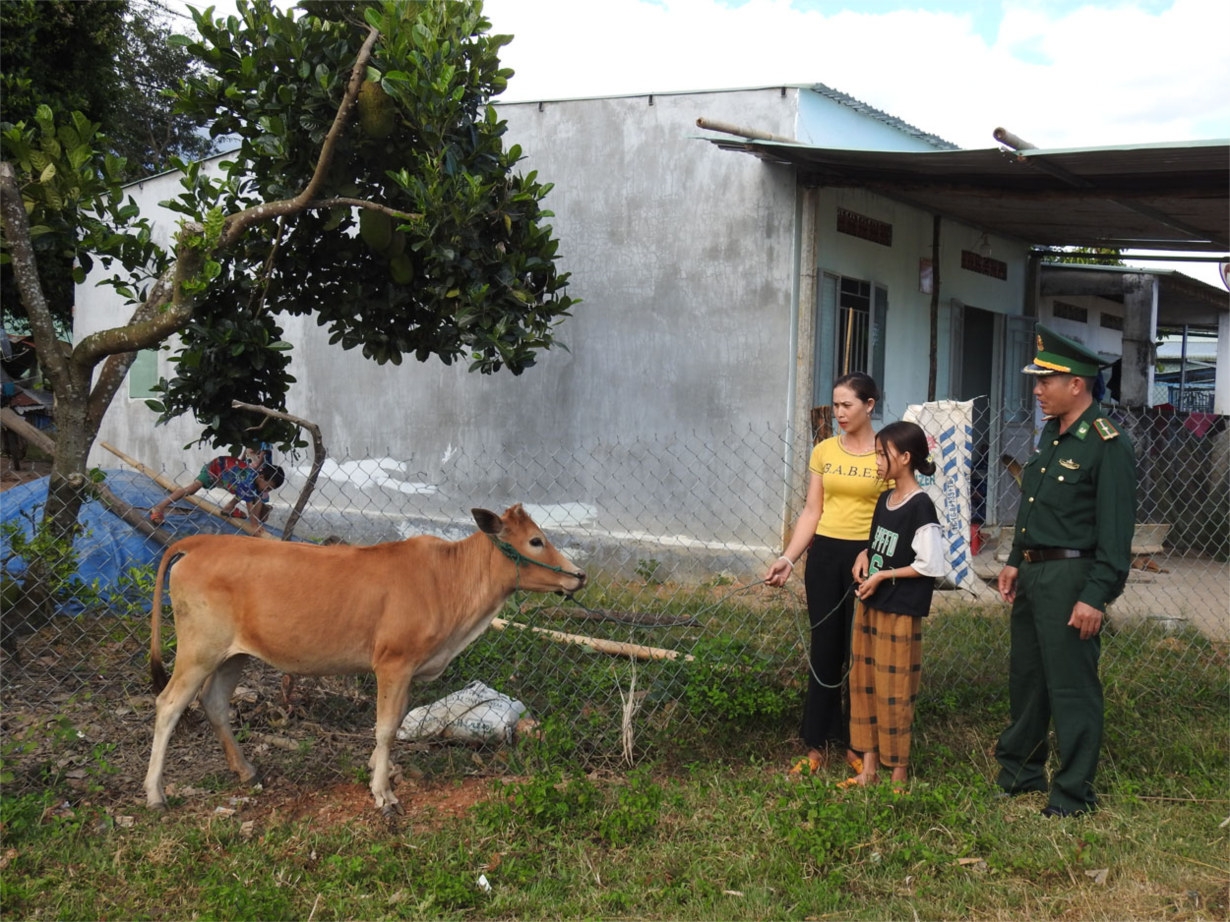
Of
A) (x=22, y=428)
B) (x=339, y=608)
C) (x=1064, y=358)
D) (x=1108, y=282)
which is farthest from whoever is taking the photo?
(x=1108, y=282)

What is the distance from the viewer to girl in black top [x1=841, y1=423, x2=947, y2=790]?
14.8ft

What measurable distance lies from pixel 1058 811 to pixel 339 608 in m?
3.02

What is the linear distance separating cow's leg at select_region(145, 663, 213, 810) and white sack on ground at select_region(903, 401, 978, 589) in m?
5.44

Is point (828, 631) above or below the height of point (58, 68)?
below

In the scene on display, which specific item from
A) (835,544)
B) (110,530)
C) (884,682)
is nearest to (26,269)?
(110,530)

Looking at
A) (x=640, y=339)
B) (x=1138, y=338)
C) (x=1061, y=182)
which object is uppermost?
(x=1061, y=182)

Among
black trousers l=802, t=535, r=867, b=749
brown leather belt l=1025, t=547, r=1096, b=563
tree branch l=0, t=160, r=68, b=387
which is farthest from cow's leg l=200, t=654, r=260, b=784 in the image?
brown leather belt l=1025, t=547, r=1096, b=563

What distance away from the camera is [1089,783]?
4.39 meters

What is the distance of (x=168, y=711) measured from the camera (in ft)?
14.0

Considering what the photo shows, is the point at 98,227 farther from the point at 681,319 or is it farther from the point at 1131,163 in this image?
the point at 1131,163

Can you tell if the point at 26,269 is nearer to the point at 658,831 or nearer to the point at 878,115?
the point at 658,831

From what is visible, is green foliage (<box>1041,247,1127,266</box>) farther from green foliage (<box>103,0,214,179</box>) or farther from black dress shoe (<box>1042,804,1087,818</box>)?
green foliage (<box>103,0,214,179</box>)

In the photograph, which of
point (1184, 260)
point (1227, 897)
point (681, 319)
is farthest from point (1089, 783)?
point (1184, 260)

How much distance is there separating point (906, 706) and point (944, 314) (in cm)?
764
